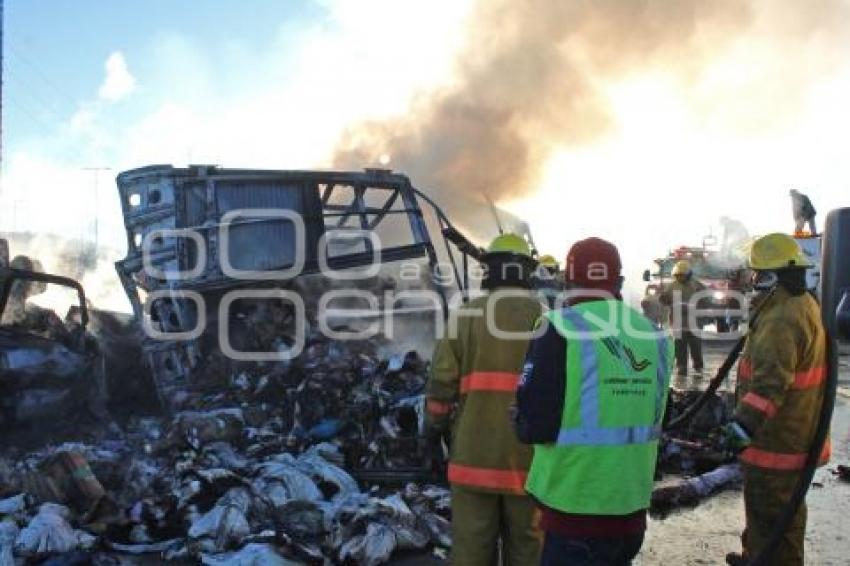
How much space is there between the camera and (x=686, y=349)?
12750 mm

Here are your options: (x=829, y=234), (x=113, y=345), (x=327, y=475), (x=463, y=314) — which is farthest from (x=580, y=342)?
(x=113, y=345)

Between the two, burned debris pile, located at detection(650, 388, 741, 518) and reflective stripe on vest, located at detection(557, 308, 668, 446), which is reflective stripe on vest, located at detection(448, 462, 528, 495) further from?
burned debris pile, located at detection(650, 388, 741, 518)

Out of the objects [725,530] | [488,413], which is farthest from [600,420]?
[725,530]

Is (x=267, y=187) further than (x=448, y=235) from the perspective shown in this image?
→ Yes

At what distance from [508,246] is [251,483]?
2.84 meters

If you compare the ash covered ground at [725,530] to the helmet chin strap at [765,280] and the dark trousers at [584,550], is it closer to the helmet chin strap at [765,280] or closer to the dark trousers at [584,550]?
the helmet chin strap at [765,280]

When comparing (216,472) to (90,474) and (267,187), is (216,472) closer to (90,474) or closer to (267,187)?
(90,474)

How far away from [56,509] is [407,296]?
6.36 m

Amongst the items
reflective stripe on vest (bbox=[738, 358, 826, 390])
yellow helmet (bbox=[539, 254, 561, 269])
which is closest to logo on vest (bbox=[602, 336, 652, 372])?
reflective stripe on vest (bbox=[738, 358, 826, 390])

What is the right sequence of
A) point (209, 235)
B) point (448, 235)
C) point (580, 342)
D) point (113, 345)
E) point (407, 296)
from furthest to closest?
1. point (407, 296)
2. point (113, 345)
3. point (209, 235)
4. point (448, 235)
5. point (580, 342)

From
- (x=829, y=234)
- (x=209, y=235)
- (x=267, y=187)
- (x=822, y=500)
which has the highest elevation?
(x=267, y=187)

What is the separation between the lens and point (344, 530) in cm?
476

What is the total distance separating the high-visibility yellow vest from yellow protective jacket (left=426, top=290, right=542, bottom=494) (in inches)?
28.6

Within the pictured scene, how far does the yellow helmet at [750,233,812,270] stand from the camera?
3.90m
